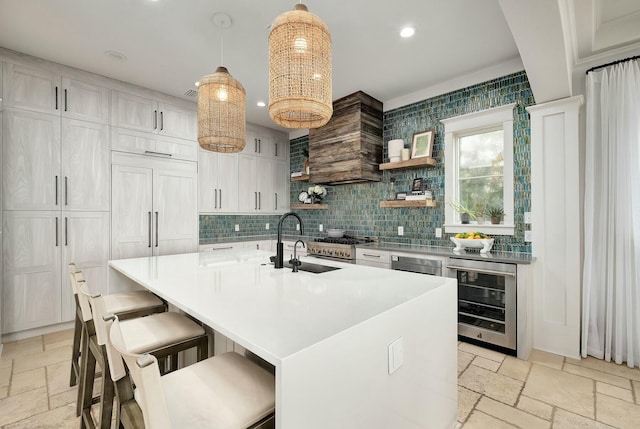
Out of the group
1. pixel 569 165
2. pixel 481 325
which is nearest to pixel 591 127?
pixel 569 165

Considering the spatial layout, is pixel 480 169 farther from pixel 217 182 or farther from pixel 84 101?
pixel 84 101

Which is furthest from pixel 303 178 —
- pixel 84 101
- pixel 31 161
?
pixel 31 161

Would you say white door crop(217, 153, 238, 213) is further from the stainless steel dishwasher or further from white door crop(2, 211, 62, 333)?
the stainless steel dishwasher

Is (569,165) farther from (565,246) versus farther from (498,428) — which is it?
(498,428)

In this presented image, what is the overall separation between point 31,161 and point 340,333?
371cm

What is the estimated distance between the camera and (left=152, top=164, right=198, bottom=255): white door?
3.87m

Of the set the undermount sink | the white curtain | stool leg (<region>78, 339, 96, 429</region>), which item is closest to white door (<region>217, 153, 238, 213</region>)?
the undermount sink

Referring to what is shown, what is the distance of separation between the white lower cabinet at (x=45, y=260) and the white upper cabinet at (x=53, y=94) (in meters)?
1.07

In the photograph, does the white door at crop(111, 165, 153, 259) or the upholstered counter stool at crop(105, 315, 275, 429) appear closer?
the upholstered counter stool at crop(105, 315, 275, 429)

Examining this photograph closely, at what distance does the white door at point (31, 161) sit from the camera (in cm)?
292

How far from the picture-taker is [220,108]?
2207 mm

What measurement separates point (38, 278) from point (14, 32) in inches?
89.8

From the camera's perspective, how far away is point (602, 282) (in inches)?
102

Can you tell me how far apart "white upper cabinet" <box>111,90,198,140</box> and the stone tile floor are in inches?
A: 99.3
